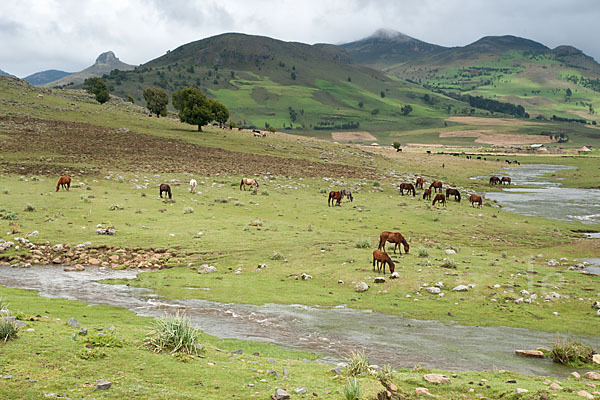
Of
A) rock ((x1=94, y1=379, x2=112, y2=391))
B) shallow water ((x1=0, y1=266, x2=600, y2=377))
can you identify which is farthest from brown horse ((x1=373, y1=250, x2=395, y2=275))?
rock ((x1=94, y1=379, x2=112, y2=391))

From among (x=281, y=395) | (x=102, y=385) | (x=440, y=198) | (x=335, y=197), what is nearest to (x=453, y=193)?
(x=440, y=198)

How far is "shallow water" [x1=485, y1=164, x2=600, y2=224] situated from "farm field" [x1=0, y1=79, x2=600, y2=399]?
3324 mm

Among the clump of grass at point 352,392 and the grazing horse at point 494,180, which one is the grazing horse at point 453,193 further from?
the clump of grass at point 352,392

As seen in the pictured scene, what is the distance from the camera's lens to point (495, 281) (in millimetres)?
18750

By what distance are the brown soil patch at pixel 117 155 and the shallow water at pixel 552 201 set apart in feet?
59.2

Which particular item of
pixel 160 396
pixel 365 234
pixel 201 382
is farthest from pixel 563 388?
pixel 365 234

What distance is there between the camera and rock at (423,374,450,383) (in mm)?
9820

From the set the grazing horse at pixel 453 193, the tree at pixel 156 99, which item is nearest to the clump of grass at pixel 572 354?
the grazing horse at pixel 453 193

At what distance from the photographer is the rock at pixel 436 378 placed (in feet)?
32.2

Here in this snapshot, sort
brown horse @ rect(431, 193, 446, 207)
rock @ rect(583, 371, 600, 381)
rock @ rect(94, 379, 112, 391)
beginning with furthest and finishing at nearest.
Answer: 1. brown horse @ rect(431, 193, 446, 207)
2. rock @ rect(583, 371, 600, 381)
3. rock @ rect(94, 379, 112, 391)

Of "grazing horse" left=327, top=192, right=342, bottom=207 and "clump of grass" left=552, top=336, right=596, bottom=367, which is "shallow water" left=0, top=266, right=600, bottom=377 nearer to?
"clump of grass" left=552, top=336, right=596, bottom=367

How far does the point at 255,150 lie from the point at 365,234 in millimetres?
43556

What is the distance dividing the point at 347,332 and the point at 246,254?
10.5 m

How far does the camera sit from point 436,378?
389 inches
